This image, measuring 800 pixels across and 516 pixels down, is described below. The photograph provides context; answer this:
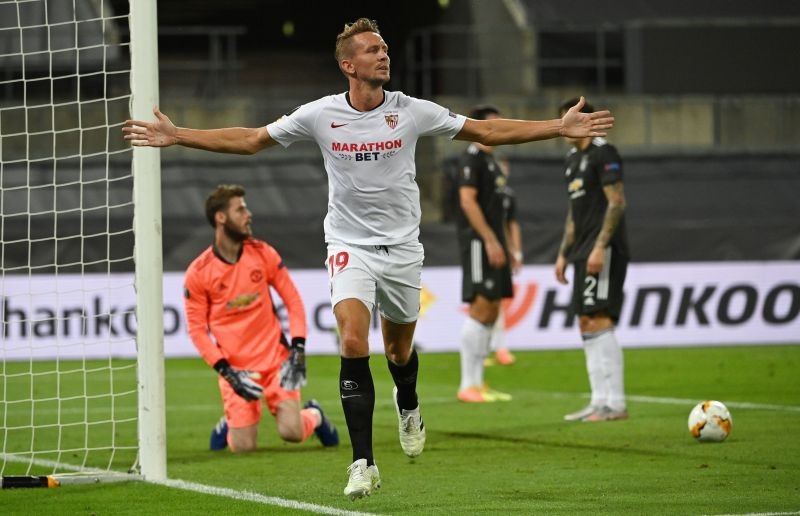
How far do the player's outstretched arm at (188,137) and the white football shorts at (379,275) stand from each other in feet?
2.25

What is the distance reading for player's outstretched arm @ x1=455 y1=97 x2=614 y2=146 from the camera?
6777 millimetres

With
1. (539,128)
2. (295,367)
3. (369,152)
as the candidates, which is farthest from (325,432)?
(539,128)

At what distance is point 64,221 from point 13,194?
1671 mm

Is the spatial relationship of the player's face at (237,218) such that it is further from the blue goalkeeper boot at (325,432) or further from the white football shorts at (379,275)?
the white football shorts at (379,275)

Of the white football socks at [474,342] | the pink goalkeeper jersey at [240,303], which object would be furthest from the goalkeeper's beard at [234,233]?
the white football socks at [474,342]

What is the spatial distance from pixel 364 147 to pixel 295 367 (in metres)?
2.36

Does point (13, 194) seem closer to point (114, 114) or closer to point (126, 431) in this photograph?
point (114, 114)

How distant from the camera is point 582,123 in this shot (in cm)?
680

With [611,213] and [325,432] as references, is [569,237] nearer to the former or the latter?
[611,213]

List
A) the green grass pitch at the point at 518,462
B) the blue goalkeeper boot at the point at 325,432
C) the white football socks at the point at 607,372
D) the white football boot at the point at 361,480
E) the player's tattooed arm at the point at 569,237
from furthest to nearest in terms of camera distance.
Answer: the player's tattooed arm at the point at 569,237 → the white football socks at the point at 607,372 → the blue goalkeeper boot at the point at 325,432 → the green grass pitch at the point at 518,462 → the white football boot at the point at 361,480

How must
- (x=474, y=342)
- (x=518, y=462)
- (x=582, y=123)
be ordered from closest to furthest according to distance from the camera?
(x=582, y=123) → (x=518, y=462) → (x=474, y=342)

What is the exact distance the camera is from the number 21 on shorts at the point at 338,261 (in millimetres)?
6973

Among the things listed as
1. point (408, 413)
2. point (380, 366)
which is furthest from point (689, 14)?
point (408, 413)

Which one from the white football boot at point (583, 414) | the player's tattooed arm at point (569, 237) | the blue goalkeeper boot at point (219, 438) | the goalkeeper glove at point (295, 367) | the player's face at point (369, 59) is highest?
the player's face at point (369, 59)
